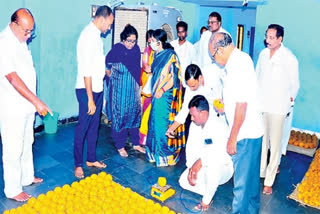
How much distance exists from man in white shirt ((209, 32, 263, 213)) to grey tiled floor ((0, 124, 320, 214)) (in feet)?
1.38

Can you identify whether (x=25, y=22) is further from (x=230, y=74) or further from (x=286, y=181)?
(x=286, y=181)

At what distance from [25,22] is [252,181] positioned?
2.44 metres

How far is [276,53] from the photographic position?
360cm

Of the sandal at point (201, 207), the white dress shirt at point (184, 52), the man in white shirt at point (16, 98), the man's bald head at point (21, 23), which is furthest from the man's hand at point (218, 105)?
the white dress shirt at point (184, 52)

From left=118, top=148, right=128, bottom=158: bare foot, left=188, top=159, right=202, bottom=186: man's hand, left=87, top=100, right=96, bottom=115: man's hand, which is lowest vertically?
left=118, top=148, right=128, bottom=158: bare foot

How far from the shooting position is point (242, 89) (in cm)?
275

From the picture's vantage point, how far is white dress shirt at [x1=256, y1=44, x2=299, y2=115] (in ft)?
11.8

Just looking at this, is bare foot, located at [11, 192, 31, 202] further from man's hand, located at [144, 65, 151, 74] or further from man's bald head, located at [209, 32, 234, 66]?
man's bald head, located at [209, 32, 234, 66]

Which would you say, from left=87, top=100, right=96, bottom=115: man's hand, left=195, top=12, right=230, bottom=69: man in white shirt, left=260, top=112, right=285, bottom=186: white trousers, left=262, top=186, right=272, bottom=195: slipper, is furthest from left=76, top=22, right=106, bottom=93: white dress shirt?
left=262, top=186, right=272, bottom=195: slipper

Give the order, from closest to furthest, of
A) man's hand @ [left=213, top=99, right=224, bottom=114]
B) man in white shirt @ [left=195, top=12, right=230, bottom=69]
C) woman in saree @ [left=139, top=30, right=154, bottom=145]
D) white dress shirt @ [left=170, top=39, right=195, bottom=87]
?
man's hand @ [left=213, top=99, right=224, bottom=114]
woman in saree @ [left=139, top=30, right=154, bottom=145]
man in white shirt @ [left=195, top=12, right=230, bottom=69]
white dress shirt @ [left=170, top=39, right=195, bottom=87]

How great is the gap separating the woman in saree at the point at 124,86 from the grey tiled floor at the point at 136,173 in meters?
0.35

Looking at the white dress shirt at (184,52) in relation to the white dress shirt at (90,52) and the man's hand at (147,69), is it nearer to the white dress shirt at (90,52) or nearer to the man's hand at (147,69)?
the man's hand at (147,69)

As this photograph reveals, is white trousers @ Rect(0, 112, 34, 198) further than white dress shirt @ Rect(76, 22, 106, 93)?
No

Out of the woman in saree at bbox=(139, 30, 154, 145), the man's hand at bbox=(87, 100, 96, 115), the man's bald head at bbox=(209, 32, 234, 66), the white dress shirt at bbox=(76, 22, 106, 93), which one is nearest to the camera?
the man's bald head at bbox=(209, 32, 234, 66)
